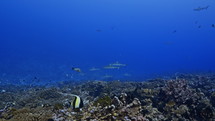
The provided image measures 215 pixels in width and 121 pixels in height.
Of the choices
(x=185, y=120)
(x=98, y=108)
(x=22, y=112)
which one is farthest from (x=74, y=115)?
(x=185, y=120)

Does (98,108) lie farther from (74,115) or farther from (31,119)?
(31,119)

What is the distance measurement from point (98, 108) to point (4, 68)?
7001 centimetres

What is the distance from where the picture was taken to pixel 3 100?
15.4 m

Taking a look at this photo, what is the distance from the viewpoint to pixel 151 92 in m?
11.6

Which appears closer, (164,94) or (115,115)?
Result: (115,115)

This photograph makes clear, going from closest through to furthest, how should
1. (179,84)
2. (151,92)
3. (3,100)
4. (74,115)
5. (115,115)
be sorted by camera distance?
1. (115,115)
2. (74,115)
3. (179,84)
4. (151,92)
5. (3,100)

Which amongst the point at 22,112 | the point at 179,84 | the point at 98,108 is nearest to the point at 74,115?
the point at 98,108

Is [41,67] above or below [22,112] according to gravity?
above

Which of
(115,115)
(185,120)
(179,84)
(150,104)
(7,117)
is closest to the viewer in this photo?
(115,115)

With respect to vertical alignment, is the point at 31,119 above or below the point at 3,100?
below

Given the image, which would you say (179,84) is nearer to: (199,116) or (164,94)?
(164,94)

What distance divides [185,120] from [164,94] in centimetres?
194

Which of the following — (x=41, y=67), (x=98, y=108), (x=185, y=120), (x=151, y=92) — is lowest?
(x=185, y=120)

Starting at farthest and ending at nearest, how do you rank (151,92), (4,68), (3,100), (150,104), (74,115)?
1. (4,68)
2. (3,100)
3. (151,92)
4. (150,104)
5. (74,115)
